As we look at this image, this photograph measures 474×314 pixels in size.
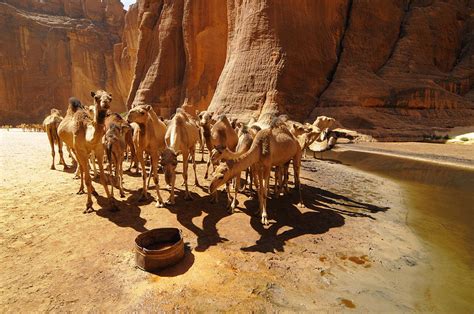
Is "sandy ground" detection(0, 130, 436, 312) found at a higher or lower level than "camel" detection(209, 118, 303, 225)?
lower

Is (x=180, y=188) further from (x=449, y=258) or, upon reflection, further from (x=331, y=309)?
(x=449, y=258)

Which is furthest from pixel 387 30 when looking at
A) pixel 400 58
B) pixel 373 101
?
pixel 373 101

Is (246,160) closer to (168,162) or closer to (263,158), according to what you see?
(263,158)

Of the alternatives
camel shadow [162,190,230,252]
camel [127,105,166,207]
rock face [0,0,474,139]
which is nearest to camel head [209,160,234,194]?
camel shadow [162,190,230,252]

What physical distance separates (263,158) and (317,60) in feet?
85.1

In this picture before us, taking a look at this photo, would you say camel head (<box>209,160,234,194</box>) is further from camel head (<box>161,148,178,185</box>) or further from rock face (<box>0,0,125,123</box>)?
rock face (<box>0,0,125,123</box>)

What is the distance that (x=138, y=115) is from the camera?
641cm

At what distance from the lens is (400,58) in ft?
102

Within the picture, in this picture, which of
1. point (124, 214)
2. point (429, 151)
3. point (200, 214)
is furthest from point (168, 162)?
Result: point (429, 151)

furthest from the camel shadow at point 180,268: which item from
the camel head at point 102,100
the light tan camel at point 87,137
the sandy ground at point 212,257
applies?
the camel head at point 102,100

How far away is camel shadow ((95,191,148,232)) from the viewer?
18.8ft

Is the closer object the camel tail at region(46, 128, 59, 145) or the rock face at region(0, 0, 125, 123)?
the camel tail at region(46, 128, 59, 145)

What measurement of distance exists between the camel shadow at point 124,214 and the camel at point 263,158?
201 centimetres

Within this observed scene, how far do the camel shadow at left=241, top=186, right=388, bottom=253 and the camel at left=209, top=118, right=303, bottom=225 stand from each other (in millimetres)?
334
